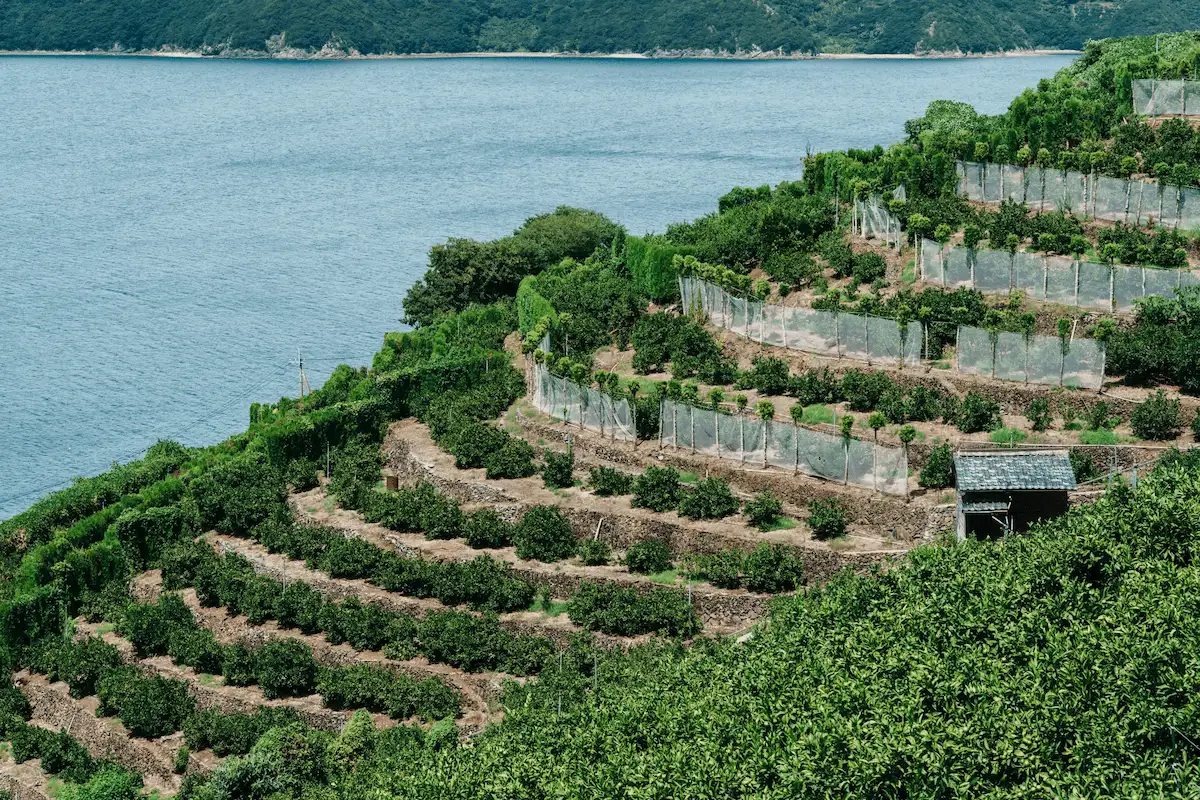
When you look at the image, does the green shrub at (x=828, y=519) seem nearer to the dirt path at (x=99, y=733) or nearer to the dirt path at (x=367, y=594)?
the dirt path at (x=367, y=594)

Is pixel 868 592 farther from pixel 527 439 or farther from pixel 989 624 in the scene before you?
pixel 527 439

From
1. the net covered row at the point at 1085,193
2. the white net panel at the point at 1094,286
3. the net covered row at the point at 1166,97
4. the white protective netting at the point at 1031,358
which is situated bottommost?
the white protective netting at the point at 1031,358

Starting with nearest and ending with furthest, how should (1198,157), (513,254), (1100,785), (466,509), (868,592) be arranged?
(1100,785)
(868,592)
(466,509)
(1198,157)
(513,254)

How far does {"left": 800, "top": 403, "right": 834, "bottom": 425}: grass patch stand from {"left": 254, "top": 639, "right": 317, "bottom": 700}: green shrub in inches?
666

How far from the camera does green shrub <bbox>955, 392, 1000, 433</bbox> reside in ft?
164

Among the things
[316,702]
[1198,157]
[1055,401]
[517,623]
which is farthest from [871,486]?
[1198,157]

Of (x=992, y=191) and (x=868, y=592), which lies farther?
(x=992, y=191)

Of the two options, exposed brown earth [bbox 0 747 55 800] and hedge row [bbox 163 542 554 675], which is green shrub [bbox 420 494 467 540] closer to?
hedge row [bbox 163 542 554 675]

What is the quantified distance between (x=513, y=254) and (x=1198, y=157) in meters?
37.7

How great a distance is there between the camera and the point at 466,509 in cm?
5403

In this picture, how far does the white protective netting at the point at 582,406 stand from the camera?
54.2 metres

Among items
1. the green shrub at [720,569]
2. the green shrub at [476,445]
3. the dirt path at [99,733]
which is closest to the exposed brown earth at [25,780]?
the dirt path at [99,733]

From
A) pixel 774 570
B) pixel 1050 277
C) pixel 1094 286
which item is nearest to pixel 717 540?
pixel 774 570

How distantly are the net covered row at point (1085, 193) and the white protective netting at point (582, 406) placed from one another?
1820 cm
